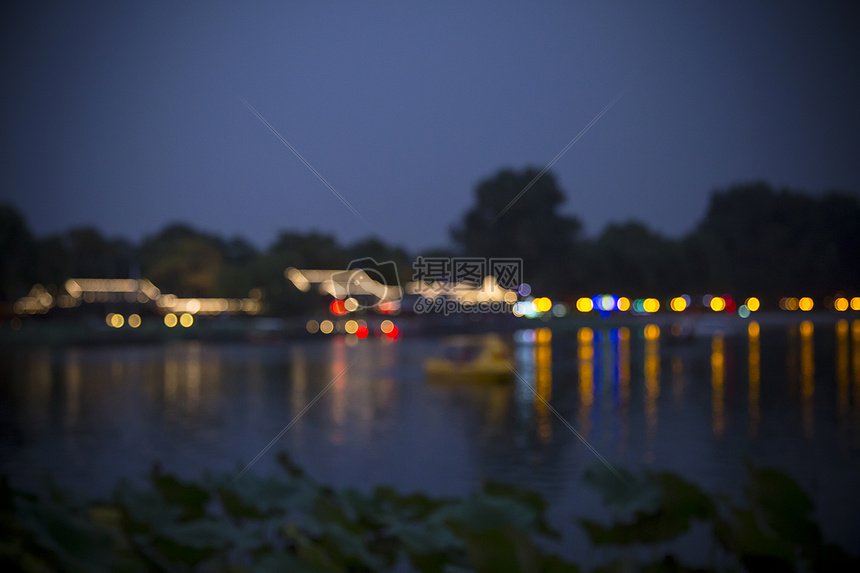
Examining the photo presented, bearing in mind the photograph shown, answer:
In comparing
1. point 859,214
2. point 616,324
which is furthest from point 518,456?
point 616,324

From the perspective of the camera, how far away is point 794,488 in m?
4.34

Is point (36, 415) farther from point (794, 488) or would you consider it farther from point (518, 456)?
point (794, 488)

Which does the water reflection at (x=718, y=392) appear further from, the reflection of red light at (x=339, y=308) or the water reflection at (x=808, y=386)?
the reflection of red light at (x=339, y=308)

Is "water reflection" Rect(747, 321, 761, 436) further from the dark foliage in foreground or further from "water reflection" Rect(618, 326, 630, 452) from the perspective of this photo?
the dark foliage in foreground

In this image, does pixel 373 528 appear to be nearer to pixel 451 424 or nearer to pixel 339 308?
pixel 451 424

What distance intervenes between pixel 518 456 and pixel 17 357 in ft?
105

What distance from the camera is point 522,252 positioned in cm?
7631

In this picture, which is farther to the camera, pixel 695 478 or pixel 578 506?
pixel 695 478

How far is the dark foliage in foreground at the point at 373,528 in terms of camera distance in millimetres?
3637

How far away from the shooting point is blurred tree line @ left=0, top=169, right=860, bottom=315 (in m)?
56.1

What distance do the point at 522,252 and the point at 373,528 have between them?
2837 inches

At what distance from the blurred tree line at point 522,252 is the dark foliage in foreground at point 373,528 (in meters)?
46.6

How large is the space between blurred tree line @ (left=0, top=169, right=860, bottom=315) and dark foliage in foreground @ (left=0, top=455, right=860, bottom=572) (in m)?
46.6

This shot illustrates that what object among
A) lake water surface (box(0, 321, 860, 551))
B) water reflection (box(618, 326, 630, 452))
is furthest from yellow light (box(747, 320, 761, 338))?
lake water surface (box(0, 321, 860, 551))
